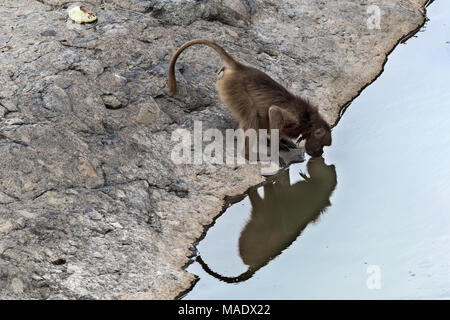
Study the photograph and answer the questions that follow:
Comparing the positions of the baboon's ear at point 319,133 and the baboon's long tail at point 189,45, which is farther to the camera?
the baboon's ear at point 319,133

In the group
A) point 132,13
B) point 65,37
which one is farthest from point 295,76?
point 65,37

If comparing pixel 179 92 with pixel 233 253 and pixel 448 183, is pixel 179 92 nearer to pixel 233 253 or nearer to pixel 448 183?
pixel 233 253

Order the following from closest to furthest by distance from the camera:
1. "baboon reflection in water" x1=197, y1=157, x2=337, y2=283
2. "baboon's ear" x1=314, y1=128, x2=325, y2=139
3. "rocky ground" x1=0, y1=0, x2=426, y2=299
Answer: "rocky ground" x1=0, y1=0, x2=426, y2=299, "baboon reflection in water" x1=197, y1=157, x2=337, y2=283, "baboon's ear" x1=314, y1=128, x2=325, y2=139

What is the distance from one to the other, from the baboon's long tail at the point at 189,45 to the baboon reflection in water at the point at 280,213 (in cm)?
115

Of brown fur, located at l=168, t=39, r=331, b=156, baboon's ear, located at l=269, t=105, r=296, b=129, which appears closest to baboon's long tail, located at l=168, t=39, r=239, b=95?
brown fur, located at l=168, t=39, r=331, b=156

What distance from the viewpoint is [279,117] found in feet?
21.9

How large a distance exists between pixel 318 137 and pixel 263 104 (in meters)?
0.63

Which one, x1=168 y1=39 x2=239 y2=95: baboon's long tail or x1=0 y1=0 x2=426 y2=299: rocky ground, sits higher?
x1=168 y1=39 x2=239 y2=95: baboon's long tail

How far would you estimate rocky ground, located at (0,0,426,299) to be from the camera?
17.6 feet

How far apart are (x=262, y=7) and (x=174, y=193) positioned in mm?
3145

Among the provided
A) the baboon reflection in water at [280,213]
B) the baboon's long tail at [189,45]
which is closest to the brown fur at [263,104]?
the baboon's long tail at [189,45]

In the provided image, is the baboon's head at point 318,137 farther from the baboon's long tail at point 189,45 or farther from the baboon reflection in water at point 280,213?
the baboon's long tail at point 189,45

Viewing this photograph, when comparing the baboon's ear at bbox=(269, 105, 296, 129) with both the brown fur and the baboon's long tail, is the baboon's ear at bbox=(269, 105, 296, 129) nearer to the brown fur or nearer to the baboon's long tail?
the brown fur

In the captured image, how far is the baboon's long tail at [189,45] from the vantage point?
6.70 meters
